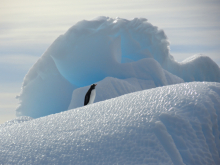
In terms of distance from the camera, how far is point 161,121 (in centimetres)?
224

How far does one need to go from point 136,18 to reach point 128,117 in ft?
17.8

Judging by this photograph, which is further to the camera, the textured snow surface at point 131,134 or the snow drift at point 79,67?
the snow drift at point 79,67

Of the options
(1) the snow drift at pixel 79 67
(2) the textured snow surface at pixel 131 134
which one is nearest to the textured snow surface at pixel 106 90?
(1) the snow drift at pixel 79 67

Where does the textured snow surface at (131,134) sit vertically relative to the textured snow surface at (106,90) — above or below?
above

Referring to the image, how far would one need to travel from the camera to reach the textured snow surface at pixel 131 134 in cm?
205

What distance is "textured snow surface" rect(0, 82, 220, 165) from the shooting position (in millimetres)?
2047

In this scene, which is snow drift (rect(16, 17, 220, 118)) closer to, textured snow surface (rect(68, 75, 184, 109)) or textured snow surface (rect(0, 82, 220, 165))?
textured snow surface (rect(68, 75, 184, 109))

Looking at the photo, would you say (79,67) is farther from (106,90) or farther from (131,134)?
(131,134)

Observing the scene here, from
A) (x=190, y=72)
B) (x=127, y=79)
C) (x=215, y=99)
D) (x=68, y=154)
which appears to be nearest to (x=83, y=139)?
(x=68, y=154)

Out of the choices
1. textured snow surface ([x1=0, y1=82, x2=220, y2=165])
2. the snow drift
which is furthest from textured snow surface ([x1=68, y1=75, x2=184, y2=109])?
textured snow surface ([x1=0, y1=82, x2=220, y2=165])

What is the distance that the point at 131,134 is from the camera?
2.14 m

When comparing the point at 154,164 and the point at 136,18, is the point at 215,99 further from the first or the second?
the point at 136,18

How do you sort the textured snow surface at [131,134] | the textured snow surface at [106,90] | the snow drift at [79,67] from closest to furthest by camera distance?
the textured snow surface at [131,134], the textured snow surface at [106,90], the snow drift at [79,67]

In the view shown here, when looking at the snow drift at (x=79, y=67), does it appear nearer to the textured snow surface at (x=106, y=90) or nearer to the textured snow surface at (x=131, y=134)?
the textured snow surface at (x=106, y=90)
